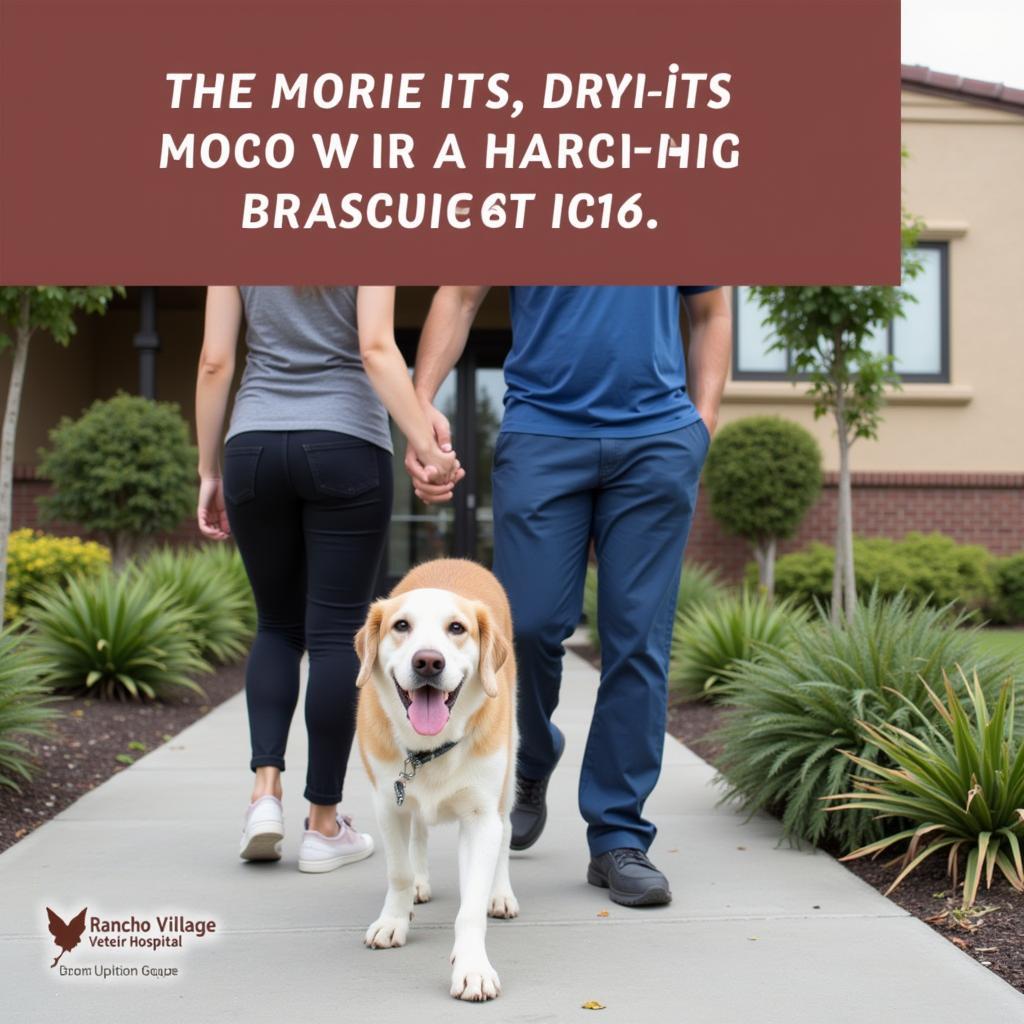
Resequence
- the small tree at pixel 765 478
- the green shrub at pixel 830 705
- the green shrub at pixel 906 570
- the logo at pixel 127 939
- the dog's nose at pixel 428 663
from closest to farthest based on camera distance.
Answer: the dog's nose at pixel 428 663
the logo at pixel 127 939
the green shrub at pixel 830 705
the green shrub at pixel 906 570
the small tree at pixel 765 478

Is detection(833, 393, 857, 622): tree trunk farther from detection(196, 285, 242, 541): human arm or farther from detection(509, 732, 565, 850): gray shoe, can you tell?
detection(196, 285, 242, 541): human arm

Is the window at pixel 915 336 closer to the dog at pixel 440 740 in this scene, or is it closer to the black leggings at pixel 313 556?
the black leggings at pixel 313 556

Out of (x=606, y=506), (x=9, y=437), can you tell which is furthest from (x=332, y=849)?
(x=9, y=437)

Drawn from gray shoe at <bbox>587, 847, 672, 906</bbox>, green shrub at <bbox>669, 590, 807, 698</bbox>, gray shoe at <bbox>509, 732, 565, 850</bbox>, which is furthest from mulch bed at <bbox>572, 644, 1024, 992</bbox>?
green shrub at <bbox>669, 590, 807, 698</bbox>

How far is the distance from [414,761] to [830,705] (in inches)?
79.6

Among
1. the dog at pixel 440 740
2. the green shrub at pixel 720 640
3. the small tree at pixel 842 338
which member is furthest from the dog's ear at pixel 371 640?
the small tree at pixel 842 338

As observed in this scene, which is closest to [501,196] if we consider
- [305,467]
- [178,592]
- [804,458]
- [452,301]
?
[452,301]

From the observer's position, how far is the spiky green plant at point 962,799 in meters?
3.70

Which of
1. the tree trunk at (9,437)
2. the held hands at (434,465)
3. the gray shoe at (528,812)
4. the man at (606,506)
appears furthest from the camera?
the tree trunk at (9,437)

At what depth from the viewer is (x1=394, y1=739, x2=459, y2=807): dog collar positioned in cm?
312

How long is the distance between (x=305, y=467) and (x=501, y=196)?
1.01 metres

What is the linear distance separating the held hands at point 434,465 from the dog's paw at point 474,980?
1.21 m

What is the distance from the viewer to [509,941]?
10.8ft

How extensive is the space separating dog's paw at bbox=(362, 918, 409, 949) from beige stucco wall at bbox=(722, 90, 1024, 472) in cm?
1140
